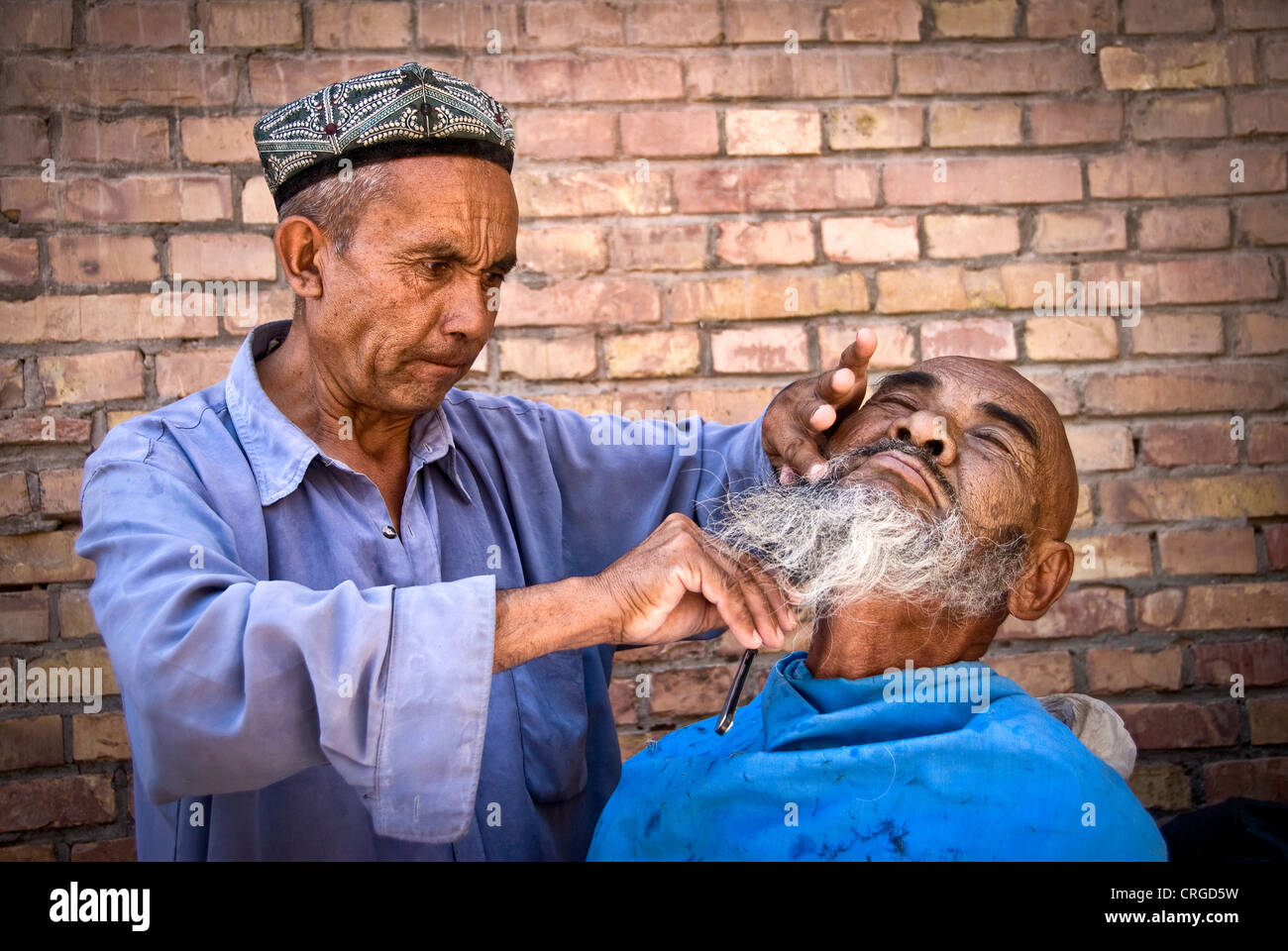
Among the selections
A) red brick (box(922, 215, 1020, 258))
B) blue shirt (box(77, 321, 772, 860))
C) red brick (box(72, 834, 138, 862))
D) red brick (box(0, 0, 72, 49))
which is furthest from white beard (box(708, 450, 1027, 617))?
red brick (box(0, 0, 72, 49))

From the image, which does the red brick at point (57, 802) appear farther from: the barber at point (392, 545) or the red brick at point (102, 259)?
the red brick at point (102, 259)

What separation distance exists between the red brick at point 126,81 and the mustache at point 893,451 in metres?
1.72

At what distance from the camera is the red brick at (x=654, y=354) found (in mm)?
2809

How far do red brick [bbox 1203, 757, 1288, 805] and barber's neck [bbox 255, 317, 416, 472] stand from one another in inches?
90.3

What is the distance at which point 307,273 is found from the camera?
195 centimetres

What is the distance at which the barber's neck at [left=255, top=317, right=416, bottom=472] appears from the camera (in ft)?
6.57

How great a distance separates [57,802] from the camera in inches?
105

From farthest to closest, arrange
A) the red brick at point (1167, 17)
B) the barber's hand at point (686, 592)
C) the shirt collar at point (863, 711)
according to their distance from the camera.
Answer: the red brick at point (1167, 17), the shirt collar at point (863, 711), the barber's hand at point (686, 592)

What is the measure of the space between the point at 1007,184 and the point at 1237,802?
160 cm

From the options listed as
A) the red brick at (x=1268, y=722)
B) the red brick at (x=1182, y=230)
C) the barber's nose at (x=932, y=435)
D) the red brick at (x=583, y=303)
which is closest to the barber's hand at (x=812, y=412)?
the barber's nose at (x=932, y=435)

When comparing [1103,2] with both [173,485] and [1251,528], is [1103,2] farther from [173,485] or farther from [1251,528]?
[173,485]
